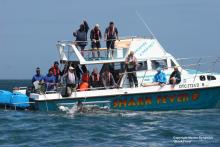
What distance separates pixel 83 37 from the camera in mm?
20969

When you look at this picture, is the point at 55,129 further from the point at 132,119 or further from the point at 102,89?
the point at 102,89

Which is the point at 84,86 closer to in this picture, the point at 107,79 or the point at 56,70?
the point at 107,79

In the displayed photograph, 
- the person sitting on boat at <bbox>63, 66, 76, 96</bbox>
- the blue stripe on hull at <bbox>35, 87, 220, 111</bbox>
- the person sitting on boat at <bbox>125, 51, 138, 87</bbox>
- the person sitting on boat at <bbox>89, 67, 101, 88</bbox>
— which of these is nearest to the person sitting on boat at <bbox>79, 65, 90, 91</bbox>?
the person sitting on boat at <bbox>89, 67, 101, 88</bbox>

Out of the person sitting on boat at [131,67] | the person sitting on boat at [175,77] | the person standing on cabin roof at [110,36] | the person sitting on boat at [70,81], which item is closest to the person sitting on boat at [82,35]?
the person standing on cabin roof at [110,36]

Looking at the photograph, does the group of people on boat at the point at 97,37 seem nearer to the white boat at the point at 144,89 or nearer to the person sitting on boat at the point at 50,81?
the white boat at the point at 144,89

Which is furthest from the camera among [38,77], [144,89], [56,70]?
[38,77]

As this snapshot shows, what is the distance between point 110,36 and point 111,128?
5647 mm

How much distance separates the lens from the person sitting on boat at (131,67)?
20.3 metres

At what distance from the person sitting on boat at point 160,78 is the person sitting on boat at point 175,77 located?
0.24 meters

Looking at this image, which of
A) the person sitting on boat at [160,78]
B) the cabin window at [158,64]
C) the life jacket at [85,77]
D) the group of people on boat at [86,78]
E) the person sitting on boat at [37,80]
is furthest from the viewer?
the person sitting on boat at [37,80]

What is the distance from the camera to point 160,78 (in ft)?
65.7

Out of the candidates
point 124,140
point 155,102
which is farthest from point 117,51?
point 124,140

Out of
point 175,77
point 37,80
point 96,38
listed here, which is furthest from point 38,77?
point 175,77

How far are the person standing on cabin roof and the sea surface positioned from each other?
2656 millimetres
